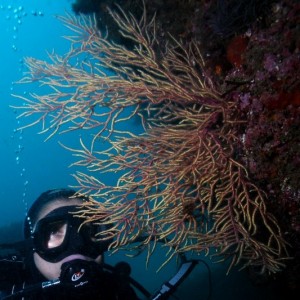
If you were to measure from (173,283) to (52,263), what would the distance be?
1.57m

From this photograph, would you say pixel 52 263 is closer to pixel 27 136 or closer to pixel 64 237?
pixel 64 237

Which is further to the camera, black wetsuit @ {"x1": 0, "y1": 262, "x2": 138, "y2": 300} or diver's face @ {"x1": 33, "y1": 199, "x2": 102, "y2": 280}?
diver's face @ {"x1": 33, "y1": 199, "x2": 102, "y2": 280}

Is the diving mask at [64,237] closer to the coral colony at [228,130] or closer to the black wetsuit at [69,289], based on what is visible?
the black wetsuit at [69,289]

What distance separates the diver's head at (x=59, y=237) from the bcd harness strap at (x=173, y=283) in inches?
35.0

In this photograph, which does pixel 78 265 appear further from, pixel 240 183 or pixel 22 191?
pixel 22 191

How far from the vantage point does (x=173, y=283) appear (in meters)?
4.26

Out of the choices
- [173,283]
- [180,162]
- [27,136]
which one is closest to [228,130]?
[180,162]

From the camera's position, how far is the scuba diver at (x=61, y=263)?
3723mm

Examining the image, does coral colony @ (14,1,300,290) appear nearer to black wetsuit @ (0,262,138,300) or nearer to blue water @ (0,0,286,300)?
black wetsuit @ (0,262,138,300)

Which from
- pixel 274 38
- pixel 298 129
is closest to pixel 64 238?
pixel 298 129

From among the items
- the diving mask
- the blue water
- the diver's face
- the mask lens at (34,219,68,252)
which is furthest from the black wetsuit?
the blue water

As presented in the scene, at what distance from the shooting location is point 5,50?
→ 114688 mm

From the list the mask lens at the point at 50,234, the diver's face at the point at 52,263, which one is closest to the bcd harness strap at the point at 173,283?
the diver's face at the point at 52,263

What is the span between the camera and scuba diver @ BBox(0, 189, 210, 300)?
147 inches
